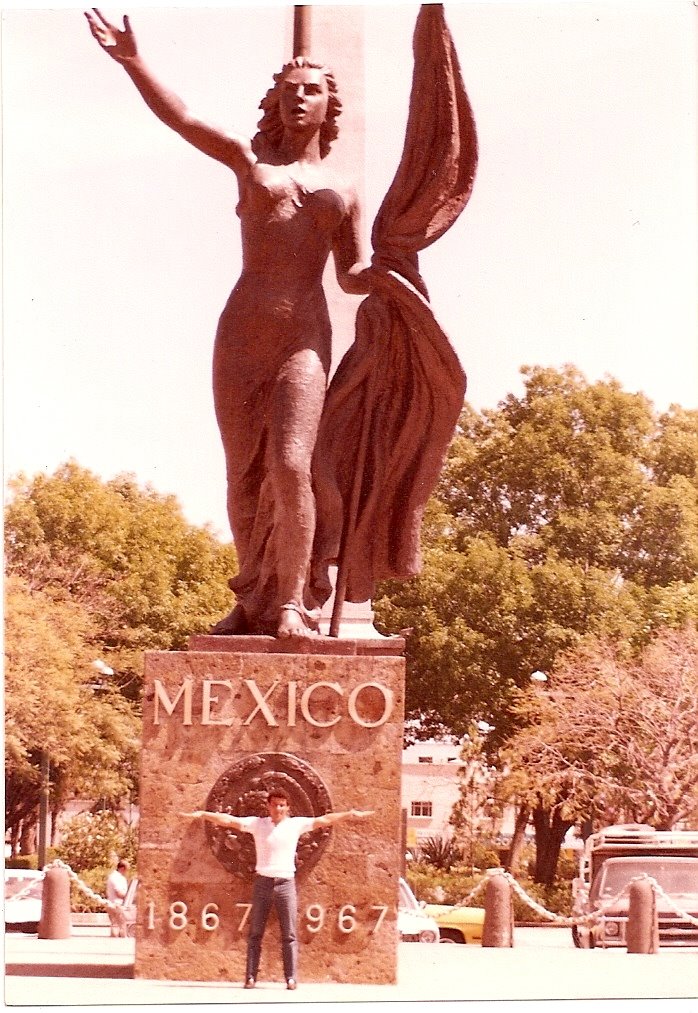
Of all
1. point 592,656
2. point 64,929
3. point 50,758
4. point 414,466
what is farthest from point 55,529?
point 414,466

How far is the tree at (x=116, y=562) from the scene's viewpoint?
35.8 m

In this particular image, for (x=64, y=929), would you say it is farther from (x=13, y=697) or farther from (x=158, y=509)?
(x=158, y=509)

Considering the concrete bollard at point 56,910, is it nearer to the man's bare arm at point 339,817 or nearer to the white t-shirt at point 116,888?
the white t-shirt at point 116,888

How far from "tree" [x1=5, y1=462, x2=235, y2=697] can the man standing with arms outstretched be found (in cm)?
2499

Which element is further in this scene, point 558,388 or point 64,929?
point 558,388

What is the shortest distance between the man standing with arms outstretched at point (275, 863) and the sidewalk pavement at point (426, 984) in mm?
182

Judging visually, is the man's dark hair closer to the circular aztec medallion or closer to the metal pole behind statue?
the circular aztec medallion

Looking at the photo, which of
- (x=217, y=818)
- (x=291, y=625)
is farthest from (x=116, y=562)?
(x=217, y=818)

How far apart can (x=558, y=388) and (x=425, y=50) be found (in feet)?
93.4

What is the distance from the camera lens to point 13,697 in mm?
32000

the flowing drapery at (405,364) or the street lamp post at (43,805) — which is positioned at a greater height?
the flowing drapery at (405,364)

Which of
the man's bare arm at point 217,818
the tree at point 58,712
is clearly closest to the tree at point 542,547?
the tree at point 58,712

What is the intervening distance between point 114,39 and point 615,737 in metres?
24.0

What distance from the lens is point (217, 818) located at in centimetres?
1014
